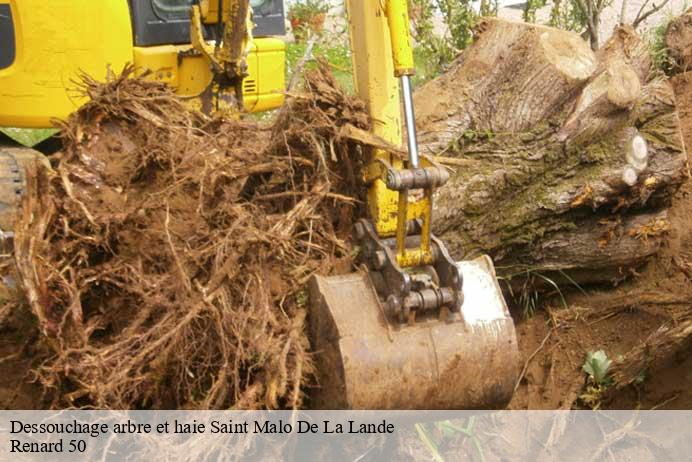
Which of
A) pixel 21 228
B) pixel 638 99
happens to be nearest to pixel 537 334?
pixel 638 99

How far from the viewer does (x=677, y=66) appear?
4.25 metres

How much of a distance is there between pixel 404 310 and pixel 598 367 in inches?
46.8

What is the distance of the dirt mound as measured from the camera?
92.1 inches

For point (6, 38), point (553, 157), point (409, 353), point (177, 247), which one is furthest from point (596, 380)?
point (6, 38)

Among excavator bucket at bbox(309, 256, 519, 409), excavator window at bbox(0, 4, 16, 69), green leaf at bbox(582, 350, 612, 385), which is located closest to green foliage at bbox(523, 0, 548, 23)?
green leaf at bbox(582, 350, 612, 385)

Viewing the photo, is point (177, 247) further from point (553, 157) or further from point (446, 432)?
point (553, 157)

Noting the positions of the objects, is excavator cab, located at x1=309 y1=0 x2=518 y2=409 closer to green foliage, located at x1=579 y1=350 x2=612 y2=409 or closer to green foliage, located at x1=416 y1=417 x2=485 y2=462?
green foliage, located at x1=416 y1=417 x2=485 y2=462

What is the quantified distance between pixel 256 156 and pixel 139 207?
450 mm

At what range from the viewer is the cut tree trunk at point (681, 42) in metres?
4.21

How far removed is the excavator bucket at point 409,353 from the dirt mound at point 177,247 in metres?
0.11

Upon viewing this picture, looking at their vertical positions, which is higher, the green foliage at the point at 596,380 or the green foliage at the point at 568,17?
the green foliage at the point at 568,17
